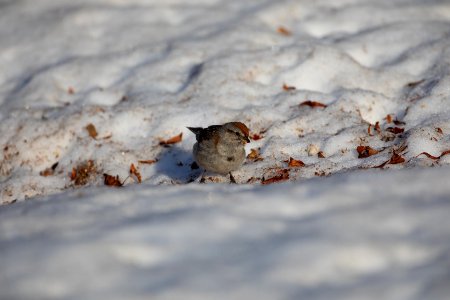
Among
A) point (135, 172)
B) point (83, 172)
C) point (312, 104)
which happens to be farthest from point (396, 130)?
point (83, 172)

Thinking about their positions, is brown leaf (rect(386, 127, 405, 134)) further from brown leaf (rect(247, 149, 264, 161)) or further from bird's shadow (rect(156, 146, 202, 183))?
bird's shadow (rect(156, 146, 202, 183))

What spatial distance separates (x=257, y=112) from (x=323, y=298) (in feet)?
13.4

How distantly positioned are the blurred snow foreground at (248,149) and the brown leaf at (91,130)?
0.02 meters

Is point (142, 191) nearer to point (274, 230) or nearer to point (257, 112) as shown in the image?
point (274, 230)

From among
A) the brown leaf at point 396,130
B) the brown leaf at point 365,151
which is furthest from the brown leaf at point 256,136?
the brown leaf at point 396,130

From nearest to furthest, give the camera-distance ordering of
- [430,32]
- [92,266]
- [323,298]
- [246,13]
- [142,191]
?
1. [323,298]
2. [92,266]
3. [142,191]
4. [430,32]
5. [246,13]

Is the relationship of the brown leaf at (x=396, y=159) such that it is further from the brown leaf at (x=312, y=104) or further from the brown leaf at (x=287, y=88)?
the brown leaf at (x=287, y=88)

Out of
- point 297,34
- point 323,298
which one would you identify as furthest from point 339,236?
point 297,34

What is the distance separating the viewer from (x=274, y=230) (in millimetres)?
3770

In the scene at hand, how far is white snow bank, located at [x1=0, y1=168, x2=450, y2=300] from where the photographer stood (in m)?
3.23

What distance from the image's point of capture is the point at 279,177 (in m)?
5.82

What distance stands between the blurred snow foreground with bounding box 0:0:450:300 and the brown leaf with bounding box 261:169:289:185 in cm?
3

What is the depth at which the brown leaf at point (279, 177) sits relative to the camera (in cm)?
577

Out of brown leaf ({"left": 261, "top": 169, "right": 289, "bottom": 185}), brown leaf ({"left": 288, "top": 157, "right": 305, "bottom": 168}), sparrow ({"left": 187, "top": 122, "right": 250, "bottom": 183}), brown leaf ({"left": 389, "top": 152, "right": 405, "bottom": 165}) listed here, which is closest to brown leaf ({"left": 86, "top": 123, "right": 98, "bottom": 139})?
sparrow ({"left": 187, "top": 122, "right": 250, "bottom": 183})
